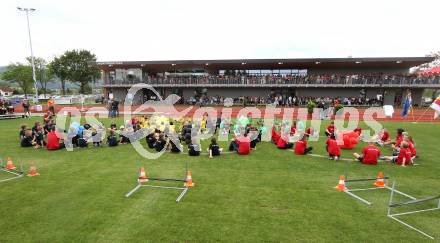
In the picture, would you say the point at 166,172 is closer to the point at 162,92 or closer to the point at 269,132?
the point at 269,132

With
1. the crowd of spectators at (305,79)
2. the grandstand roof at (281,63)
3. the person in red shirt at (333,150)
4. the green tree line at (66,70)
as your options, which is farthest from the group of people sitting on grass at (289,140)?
the green tree line at (66,70)

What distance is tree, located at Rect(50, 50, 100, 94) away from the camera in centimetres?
6700

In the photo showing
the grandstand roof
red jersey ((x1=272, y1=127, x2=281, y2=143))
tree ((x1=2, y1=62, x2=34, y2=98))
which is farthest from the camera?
tree ((x1=2, y1=62, x2=34, y2=98))

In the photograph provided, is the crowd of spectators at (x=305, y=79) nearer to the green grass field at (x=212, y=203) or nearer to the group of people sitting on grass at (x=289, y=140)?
the group of people sitting on grass at (x=289, y=140)

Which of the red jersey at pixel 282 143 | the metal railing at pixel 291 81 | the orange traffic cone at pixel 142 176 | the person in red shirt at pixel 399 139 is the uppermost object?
the metal railing at pixel 291 81

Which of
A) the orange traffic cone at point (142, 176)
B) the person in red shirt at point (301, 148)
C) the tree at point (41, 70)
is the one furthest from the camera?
the tree at point (41, 70)

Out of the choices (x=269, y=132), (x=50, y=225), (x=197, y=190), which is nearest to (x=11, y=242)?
(x=50, y=225)

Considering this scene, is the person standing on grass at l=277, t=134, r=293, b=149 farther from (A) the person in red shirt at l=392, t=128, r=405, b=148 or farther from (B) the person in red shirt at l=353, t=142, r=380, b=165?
(A) the person in red shirt at l=392, t=128, r=405, b=148

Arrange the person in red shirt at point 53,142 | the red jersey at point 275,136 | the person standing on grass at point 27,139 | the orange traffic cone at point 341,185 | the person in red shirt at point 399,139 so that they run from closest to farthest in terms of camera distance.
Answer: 1. the orange traffic cone at point 341,185
2. the person in red shirt at point 399,139
3. the person in red shirt at point 53,142
4. the person standing on grass at point 27,139
5. the red jersey at point 275,136

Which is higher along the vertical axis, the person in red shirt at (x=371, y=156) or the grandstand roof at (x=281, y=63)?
the grandstand roof at (x=281, y=63)

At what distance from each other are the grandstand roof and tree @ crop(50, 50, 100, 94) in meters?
31.6

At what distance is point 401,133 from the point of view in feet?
40.9

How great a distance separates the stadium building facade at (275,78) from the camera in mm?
34781

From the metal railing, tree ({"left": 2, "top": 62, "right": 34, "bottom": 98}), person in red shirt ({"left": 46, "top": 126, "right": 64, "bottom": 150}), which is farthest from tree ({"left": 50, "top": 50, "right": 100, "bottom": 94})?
person in red shirt ({"left": 46, "top": 126, "right": 64, "bottom": 150})
